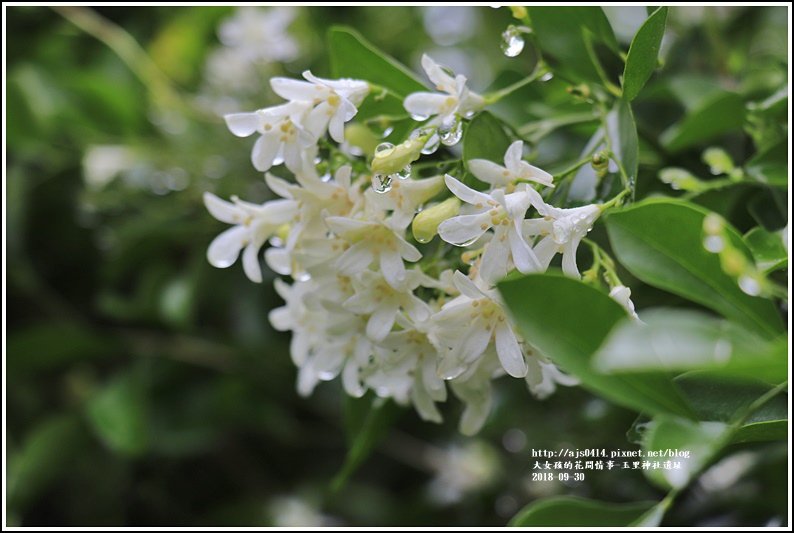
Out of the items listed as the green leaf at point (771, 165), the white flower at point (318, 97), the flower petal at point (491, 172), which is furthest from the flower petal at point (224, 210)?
the green leaf at point (771, 165)

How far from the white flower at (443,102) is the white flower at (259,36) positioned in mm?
797

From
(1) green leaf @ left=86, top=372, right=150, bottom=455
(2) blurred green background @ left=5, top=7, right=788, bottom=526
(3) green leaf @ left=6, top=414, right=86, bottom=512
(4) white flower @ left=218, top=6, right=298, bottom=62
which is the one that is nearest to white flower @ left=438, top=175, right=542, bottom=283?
(2) blurred green background @ left=5, top=7, right=788, bottom=526

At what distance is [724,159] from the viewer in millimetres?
648

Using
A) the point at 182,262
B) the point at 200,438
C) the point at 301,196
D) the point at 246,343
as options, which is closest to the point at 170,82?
the point at 182,262

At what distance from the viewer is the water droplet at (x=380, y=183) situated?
0.54 meters

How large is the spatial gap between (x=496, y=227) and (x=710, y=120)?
12.8 inches

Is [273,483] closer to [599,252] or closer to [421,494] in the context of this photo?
[421,494]

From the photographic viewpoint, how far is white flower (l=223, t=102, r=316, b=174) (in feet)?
1.90

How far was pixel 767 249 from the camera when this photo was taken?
0.54 m

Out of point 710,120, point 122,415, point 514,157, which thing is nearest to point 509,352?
point 514,157

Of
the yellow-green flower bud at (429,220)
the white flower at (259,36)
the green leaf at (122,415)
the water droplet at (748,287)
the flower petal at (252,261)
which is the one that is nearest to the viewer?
the water droplet at (748,287)

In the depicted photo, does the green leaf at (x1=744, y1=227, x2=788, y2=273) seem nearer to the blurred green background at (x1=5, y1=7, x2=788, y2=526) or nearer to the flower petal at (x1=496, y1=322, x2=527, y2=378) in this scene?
the flower petal at (x1=496, y1=322, x2=527, y2=378)

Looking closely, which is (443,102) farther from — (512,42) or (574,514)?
(574,514)

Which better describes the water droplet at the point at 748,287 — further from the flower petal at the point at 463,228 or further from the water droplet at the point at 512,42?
the water droplet at the point at 512,42
